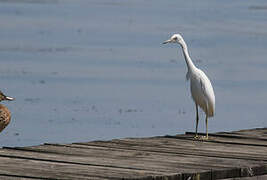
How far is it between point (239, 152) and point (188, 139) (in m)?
1.56

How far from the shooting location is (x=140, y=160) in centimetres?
903

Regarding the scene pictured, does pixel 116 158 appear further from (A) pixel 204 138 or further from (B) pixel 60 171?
(A) pixel 204 138

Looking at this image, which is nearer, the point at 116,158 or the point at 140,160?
the point at 140,160

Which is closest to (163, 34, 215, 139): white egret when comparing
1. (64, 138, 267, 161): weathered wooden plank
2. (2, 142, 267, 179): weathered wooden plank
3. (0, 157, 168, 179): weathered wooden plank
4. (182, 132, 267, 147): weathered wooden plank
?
(182, 132, 267, 147): weathered wooden plank

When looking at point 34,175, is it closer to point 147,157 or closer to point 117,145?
point 147,157

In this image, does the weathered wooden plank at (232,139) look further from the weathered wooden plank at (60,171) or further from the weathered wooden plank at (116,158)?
the weathered wooden plank at (60,171)

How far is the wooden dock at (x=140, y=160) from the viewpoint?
8016 mm

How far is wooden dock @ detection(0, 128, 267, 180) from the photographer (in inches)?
316

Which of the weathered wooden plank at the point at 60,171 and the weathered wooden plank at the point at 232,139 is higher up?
the weathered wooden plank at the point at 232,139

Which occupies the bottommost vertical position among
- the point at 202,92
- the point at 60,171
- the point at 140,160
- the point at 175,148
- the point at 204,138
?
the point at 60,171

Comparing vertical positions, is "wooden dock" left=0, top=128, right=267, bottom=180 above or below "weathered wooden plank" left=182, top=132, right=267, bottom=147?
below

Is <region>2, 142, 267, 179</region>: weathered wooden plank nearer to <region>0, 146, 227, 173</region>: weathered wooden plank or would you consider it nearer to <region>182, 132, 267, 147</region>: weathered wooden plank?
<region>0, 146, 227, 173</region>: weathered wooden plank

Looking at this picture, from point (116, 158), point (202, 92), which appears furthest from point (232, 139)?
point (116, 158)

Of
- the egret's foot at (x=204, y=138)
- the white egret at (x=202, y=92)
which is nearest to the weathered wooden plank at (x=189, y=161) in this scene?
the egret's foot at (x=204, y=138)
